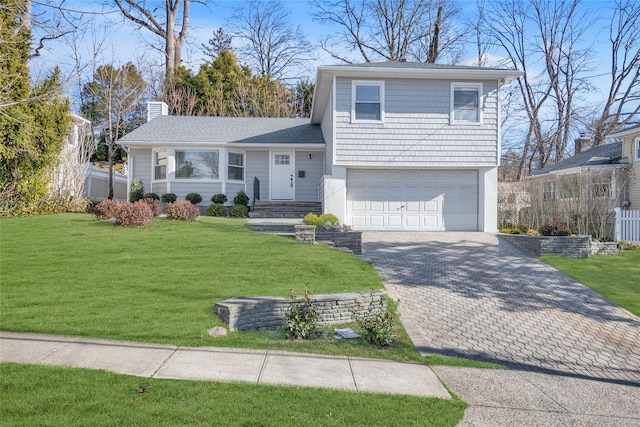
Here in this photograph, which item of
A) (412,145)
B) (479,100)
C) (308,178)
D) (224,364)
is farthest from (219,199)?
(224,364)

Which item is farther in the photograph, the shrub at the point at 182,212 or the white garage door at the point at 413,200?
the white garage door at the point at 413,200

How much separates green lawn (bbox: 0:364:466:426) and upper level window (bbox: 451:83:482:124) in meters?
12.7

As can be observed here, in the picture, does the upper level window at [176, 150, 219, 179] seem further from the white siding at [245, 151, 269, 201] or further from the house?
the house

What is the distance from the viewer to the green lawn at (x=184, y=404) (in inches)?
134

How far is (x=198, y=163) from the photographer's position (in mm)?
18250

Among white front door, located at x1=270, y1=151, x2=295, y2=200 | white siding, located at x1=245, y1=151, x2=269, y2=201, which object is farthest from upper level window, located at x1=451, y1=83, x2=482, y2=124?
white siding, located at x1=245, y1=151, x2=269, y2=201

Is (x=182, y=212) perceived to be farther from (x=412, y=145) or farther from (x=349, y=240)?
(x=412, y=145)

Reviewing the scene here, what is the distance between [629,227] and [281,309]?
561 inches

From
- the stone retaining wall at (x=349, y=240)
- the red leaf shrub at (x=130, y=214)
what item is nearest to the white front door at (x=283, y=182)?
the red leaf shrub at (x=130, y=214)

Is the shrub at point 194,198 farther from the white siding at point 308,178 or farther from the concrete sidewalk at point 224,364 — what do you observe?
the concrete sidewalk at point 224,364

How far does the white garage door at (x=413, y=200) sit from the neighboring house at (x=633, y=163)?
383 inches

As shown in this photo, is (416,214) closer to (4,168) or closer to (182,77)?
(4,168)

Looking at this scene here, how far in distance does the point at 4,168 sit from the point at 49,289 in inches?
370

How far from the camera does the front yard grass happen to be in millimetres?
5695
